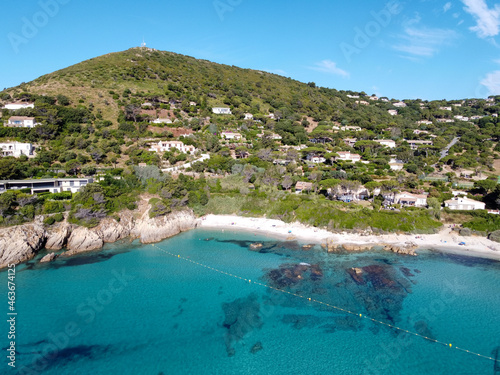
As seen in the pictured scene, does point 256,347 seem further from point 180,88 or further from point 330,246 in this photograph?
point 180,88

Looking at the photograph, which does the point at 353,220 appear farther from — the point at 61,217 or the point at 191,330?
the point at 61,217

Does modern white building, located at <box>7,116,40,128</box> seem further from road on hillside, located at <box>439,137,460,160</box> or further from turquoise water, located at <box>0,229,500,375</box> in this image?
road on hillside, located at <box>439,137,460,160</box>

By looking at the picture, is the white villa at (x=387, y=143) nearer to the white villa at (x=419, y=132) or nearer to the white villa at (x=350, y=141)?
the white villa at (x=350, y=141)

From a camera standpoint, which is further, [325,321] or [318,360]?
[325,321]

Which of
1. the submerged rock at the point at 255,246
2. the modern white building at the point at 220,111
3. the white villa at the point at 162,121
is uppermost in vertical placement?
the modern white building at the point at 220,111

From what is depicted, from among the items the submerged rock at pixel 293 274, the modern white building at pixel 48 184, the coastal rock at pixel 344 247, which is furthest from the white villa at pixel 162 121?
the submerged rock at pixel 293 274

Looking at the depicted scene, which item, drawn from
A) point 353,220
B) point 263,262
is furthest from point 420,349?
point 353,220

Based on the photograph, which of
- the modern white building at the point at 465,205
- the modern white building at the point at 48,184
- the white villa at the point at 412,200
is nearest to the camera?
the modern white building at the point at 48,184
